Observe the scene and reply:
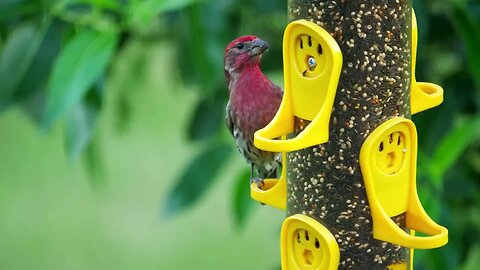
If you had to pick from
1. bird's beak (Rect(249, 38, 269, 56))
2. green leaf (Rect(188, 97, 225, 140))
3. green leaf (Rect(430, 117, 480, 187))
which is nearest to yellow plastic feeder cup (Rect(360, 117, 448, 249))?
bird's beak (Rect(249, 38, 269, 56))

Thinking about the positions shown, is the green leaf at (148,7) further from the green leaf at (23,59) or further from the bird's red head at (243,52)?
the green leaf at (23,59)

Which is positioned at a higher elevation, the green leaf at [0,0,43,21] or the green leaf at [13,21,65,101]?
the green leaf at [0,0,43,21]

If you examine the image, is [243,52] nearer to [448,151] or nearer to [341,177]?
[341,177]

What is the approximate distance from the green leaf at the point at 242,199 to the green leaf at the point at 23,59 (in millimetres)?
883

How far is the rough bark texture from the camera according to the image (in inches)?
136

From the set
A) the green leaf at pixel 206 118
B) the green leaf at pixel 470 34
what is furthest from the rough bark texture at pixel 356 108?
the green leaf at pixel 206 118

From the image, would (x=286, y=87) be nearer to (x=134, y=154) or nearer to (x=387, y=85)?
(x=387, y=85)

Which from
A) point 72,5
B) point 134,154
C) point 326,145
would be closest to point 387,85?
point 326,145

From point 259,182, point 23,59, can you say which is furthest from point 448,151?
point 23,59

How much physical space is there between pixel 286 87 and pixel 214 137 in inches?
81.0

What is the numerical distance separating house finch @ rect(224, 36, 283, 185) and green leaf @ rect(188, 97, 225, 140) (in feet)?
4.13

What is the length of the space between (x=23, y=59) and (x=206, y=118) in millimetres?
1090

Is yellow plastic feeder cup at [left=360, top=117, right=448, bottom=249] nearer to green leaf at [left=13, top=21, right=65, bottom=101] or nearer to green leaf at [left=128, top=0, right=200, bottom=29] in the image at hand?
green leaf at [left=128, top=0, right=200, bottom=29]

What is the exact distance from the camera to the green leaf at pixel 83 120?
4.88 meters
